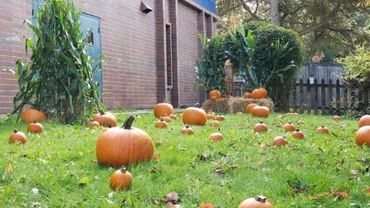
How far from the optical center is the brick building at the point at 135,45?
364 inches

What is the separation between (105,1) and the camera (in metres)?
12.9

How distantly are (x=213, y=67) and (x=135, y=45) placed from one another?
7.65 ft

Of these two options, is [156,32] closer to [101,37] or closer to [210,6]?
[101,37]

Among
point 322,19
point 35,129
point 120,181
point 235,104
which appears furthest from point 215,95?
point 322,19

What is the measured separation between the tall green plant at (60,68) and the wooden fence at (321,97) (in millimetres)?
7687

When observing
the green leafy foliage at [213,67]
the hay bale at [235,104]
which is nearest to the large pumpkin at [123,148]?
the hay bale at [235,104]

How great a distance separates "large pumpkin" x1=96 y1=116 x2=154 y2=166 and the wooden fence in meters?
10.1

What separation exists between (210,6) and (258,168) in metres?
18.9

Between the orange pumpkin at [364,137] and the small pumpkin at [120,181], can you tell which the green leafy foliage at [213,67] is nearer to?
the orange pumpkin at [364,137]

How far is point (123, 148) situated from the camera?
160 inches

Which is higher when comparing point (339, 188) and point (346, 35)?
point (346, 35)

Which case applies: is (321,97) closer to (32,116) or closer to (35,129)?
(32,116)

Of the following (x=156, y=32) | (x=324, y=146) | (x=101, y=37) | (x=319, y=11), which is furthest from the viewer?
(x=319, y=11)

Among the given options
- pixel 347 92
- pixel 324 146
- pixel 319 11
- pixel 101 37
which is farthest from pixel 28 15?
pixel 319 11
